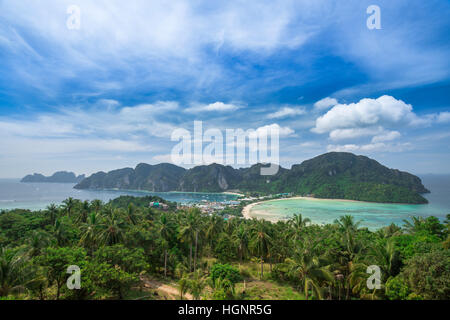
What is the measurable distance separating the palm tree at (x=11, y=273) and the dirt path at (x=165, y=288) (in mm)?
10293

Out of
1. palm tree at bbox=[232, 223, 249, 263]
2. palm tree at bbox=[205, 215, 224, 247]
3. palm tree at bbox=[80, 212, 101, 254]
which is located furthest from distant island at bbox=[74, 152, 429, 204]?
palm tree at bbox=[80, 212, 101, 254]

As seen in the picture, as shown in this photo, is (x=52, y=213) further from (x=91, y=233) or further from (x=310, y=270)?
(x=310, y=270)

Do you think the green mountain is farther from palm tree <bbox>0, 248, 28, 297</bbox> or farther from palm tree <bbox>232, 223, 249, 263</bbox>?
palm tree <bbox>0, 248, 28, 297</bbox>

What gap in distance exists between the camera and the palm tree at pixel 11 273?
9602 mm

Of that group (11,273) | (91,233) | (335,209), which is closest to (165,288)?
(91,233)

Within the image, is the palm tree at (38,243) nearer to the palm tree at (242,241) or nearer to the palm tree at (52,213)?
the palm tree at (242,241)

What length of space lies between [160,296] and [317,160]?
7581 inches

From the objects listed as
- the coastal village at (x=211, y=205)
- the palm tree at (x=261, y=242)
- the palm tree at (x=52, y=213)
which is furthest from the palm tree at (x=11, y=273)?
the coastal village at (x=211, y=205)

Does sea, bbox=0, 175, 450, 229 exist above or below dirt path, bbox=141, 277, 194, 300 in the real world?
below

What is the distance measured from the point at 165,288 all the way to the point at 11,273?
11.8 meters

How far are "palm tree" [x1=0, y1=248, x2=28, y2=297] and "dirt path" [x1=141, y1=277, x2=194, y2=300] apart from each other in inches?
405

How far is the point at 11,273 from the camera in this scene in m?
9.95

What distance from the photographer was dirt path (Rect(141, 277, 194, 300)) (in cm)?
1685
